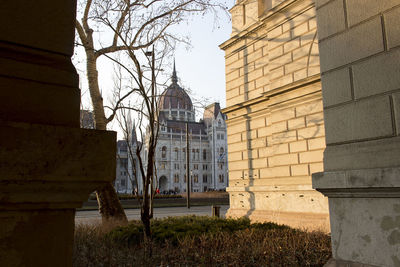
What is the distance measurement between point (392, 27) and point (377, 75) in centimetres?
67

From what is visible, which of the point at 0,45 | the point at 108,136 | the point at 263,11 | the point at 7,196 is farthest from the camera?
the point at 263,11

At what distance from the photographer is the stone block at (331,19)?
208 inches

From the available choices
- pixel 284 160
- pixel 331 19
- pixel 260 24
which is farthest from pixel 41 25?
pixel 260 24

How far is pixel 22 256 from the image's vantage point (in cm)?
164

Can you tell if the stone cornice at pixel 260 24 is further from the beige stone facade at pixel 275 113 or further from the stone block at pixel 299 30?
the stone block at pixel 299 30

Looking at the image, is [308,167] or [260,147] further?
[260,147]

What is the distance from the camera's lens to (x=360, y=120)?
15.6 feet

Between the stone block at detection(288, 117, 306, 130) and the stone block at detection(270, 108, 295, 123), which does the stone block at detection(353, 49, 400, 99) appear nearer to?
the stone block at detection(288, 117, 306, 130)

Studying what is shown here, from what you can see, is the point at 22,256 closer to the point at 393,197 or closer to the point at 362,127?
the point at 393,197

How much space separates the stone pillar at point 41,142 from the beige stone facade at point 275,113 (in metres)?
10.7

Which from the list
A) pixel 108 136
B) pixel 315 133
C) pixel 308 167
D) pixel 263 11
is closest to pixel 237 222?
pixel 308 167

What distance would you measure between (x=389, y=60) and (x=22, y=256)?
477 cm

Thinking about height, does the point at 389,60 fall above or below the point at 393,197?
above

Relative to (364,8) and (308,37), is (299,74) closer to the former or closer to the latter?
(308,37)
